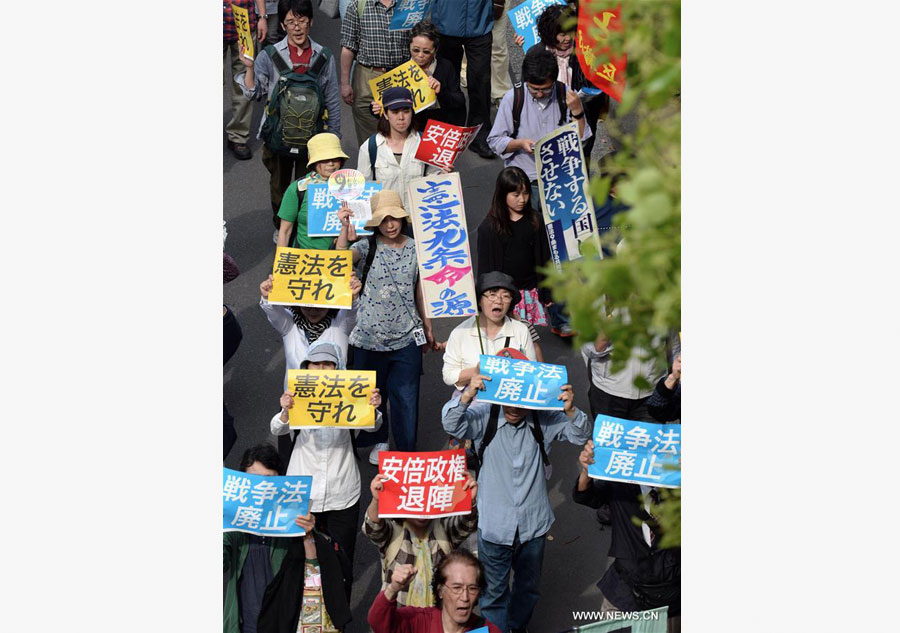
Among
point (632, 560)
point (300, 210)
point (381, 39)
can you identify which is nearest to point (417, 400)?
point (300, 210)

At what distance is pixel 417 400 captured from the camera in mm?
7520

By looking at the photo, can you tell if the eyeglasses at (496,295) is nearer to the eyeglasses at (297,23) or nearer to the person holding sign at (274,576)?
the person holding sign at (274,576)

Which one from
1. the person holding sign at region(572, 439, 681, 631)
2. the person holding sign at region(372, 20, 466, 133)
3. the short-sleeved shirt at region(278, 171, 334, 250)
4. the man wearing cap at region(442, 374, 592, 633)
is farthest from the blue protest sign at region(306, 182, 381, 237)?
the person holding sign at region(572, 439, 681, 631)

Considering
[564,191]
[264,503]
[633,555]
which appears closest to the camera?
[264,503]

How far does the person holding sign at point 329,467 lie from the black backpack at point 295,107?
2363mm

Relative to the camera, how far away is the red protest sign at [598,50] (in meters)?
5.34

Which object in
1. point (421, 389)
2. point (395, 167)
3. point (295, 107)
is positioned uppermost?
point (295, 107)

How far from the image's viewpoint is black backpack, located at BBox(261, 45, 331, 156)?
8.55 m

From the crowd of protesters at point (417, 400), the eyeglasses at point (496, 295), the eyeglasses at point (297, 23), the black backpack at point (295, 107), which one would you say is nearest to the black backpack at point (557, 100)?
the crowd of protesters at point (417, 400)

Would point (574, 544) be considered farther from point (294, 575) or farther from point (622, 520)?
point (294, 575)

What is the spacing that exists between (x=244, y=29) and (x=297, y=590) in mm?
4599

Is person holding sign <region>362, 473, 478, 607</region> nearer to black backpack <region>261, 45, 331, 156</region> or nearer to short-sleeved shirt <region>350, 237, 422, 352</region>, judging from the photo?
short-sleeved shirt <region>350, 237, 422, 352</region>

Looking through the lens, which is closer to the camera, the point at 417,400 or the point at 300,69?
the point at 417,400

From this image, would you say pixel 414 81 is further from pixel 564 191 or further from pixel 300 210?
pixel 564 191
